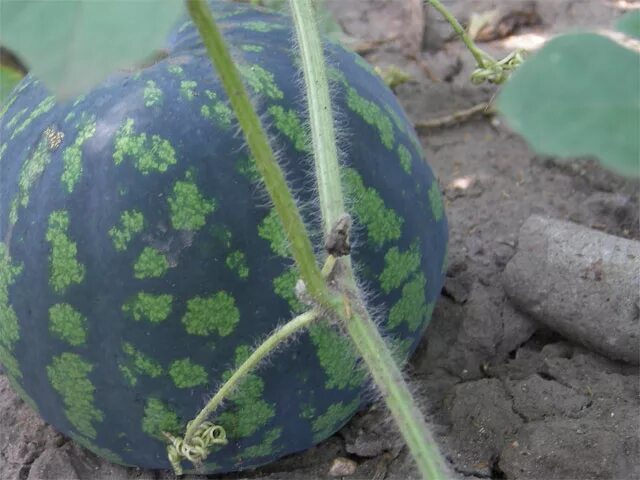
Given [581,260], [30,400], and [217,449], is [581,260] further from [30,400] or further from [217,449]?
[30,400]

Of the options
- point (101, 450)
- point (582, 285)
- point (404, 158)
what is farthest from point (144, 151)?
point (582, 285)

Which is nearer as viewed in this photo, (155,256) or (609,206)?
(155,256)

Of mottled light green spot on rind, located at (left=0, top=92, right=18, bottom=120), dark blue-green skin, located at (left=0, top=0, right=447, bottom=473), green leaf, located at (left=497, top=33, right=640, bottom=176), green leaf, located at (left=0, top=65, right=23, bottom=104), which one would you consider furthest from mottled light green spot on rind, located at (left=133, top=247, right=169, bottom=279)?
green leaf, located at (left=497, top=33, right=640, bottom=176)

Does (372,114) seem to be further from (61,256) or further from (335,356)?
(61,256)

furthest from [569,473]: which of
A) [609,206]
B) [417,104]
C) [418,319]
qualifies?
Answer: [417,104]

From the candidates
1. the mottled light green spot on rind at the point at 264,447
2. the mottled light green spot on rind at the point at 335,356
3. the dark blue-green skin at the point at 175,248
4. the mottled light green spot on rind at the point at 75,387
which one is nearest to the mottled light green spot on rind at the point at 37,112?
the dark blue-green skin at the point at 175,248

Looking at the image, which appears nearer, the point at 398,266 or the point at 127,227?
the point at 127,227

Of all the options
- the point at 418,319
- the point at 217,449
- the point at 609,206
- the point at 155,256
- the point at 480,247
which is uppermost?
the point at 155,256
